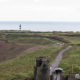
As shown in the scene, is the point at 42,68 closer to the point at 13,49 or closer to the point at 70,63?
the point at 70,63

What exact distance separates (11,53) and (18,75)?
3876 centimetres

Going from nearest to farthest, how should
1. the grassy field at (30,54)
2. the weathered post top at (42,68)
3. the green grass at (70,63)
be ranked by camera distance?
the weathered post top at (42,68)
the green grass at (70,63)
the grassy field at (30,54)

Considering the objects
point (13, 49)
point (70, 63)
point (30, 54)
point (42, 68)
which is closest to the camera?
point (42, 68)

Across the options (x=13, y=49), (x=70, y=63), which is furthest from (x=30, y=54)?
(x=13, y=49)

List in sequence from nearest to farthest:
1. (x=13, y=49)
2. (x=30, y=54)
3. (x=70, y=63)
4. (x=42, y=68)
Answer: (x=42, y=68) → (x=70, y=63) → (x=30, y=54) → (x=13, y=49)

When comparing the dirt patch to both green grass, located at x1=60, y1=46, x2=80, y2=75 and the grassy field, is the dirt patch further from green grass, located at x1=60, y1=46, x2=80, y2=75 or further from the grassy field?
green grass, located at x1=60, y1=46, x2=80, y2=75

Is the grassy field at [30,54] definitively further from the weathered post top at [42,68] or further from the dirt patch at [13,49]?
the weathered post top at [42,68]

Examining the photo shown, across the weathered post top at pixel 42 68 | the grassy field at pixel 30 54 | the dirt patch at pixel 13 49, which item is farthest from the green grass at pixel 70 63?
the dirt patch at pixel 13 49

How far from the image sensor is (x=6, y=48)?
83938 mm

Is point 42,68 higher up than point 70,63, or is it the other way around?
point 42,68

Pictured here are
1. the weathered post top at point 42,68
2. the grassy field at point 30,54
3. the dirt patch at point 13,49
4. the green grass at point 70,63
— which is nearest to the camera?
the weathered post top at point 42,68

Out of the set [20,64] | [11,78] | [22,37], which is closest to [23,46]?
[22,37]

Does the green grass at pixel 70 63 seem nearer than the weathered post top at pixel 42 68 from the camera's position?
No

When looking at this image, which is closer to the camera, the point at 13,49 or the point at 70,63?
the point at 70,63
